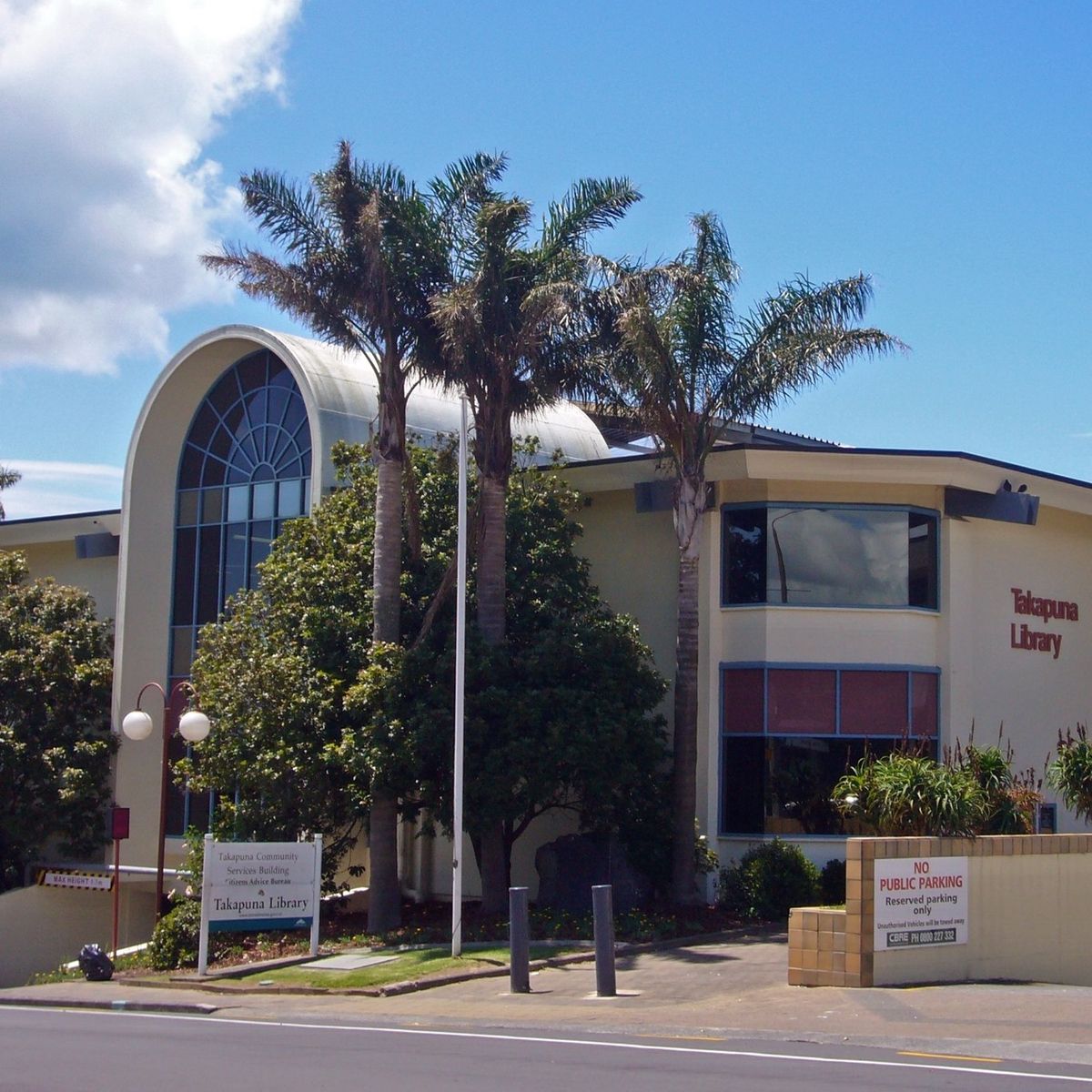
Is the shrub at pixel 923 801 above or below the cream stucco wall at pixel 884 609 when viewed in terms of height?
below

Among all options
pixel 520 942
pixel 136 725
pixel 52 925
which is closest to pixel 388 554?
pixel 136 725

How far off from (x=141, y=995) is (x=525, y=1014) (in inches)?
259

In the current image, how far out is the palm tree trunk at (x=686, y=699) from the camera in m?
22.5

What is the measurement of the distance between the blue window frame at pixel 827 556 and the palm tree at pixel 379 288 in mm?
5771

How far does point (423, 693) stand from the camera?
872 inches

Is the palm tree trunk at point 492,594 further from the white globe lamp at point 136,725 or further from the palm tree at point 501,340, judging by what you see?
the white globe lamp at point 136,725

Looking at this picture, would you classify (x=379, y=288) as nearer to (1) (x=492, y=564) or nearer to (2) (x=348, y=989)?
(1) (x=492, y=564)

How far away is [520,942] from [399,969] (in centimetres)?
294

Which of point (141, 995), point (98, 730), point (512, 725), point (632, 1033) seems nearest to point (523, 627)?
point (512, 725)

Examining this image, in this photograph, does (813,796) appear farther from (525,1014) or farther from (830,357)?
(525,1014)

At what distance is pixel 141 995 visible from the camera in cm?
1958

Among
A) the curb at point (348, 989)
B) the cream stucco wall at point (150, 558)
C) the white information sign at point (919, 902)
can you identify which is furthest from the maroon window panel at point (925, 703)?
the cream stucco wall at point (150, 558)

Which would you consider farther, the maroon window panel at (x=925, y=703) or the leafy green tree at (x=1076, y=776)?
the maroon window panel at (x=925, y=703)

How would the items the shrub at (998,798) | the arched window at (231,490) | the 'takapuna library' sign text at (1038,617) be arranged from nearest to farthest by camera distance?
the shrub at (998,798)
the 'takapuna library' sign text at (1038,617)
the arched window at (231,490)
